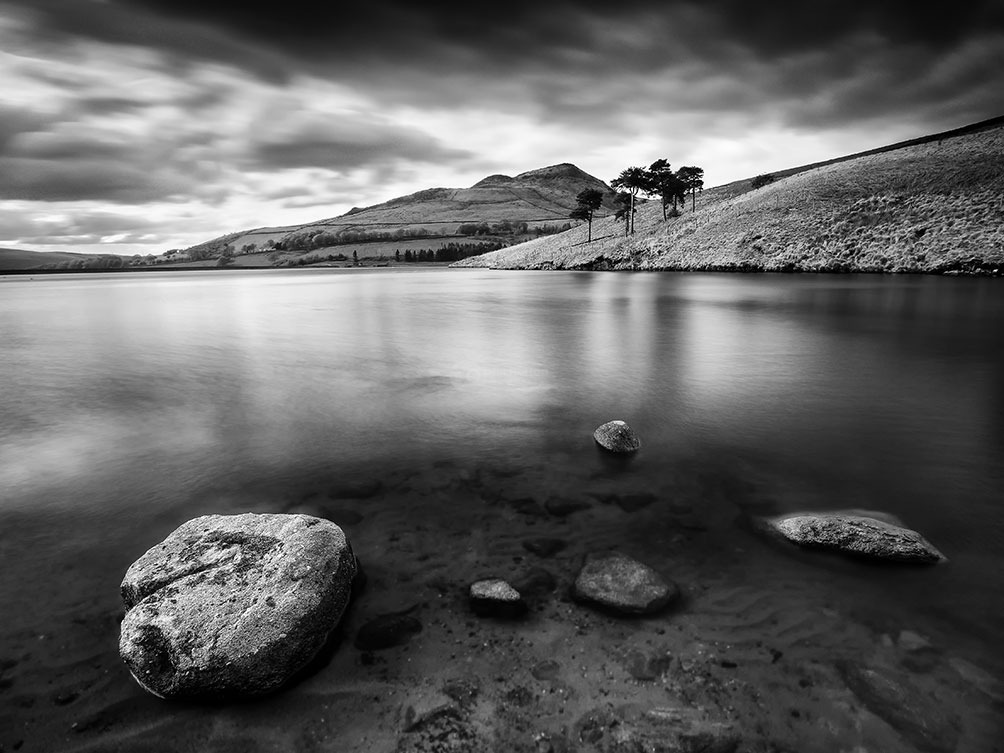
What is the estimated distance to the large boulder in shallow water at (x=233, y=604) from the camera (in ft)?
15.8

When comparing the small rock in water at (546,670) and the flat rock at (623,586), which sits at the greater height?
the flat rock at (623,586)

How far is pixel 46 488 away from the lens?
377 inches

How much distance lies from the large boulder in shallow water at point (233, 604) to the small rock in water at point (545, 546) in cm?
245

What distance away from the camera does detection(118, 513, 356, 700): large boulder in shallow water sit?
15.8 ft

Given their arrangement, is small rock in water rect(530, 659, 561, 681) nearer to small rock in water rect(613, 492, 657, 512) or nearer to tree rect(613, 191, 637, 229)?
small rock in water rect(613, 492, 657, 512)

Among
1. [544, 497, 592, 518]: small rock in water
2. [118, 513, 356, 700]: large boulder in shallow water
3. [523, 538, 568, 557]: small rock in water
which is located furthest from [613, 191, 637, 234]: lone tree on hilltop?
[118, 513, 356, 700]: large boulder in shallow water

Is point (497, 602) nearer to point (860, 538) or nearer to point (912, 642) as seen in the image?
point (912, 642)

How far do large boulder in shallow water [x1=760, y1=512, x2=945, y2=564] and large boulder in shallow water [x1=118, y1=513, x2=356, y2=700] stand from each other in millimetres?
6301

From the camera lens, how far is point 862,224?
200ft

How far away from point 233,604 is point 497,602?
2856 mm

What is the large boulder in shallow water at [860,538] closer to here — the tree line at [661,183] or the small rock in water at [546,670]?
the small rock in water at [546,670]

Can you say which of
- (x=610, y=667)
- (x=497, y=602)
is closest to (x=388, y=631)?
(x=497, y=602)

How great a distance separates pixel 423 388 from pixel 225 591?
37.5 ft

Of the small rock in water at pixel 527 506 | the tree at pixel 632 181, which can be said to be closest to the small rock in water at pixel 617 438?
the small rock in water at pixel 527 506
